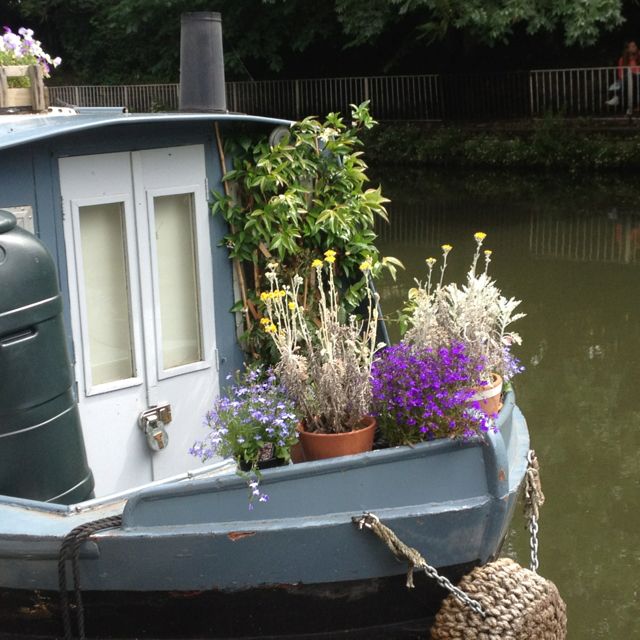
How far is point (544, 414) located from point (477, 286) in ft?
11.6

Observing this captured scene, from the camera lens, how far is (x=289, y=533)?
4289mm

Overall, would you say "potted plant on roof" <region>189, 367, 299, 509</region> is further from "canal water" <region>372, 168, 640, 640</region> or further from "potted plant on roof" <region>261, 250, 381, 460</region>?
"canal water" <region>372, 168, 640, 640</region>

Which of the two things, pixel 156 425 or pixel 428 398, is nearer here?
pixel 428 398

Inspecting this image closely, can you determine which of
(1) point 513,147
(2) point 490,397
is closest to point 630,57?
(1) point 513,147

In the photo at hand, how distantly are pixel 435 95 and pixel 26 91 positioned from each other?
68.5 ft

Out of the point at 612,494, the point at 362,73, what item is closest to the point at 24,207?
the point at 612,494

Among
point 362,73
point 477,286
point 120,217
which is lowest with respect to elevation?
point 477,286

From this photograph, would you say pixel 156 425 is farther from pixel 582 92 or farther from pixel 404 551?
pixel 582 92

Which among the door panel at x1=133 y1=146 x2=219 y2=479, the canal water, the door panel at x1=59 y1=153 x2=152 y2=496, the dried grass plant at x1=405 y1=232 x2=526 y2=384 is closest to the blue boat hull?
the dried grass plant at x1=405 y1=232 x2=526 y2=384

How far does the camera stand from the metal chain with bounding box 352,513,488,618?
14.0 feet

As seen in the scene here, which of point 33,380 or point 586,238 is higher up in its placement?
point 33,380

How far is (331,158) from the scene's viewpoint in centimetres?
574

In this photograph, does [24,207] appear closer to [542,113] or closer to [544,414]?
[544,414]

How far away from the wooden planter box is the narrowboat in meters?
0.40
